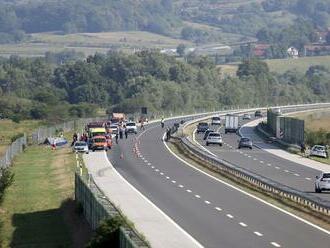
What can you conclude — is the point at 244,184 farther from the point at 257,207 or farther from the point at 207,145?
the point at 207,145

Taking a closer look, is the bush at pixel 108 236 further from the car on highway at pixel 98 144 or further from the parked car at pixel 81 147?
the car on highway at pixel 98 144

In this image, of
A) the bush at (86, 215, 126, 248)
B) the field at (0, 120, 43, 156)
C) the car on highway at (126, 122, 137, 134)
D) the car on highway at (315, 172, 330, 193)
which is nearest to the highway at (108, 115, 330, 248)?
the car on highway at (315, 172, 330, 193)

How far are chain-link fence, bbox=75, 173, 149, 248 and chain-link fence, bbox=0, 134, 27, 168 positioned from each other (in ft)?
70.6

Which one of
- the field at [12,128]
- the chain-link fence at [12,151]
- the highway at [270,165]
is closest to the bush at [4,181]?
the chain-link fence at [12,151]

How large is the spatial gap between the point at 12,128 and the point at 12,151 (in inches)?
2110

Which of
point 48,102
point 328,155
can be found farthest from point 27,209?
point 48,102

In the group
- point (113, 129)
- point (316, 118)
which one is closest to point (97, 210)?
point (113, 129)

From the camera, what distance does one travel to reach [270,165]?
260ft

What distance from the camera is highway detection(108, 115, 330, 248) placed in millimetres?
39031

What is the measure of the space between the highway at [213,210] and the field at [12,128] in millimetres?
37376

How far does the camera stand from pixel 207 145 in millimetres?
101125

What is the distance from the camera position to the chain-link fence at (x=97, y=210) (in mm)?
31172

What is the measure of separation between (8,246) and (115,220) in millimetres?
→ 9828

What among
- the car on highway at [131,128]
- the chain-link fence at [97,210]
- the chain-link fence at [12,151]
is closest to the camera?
the chain-link fence at [97,210]
